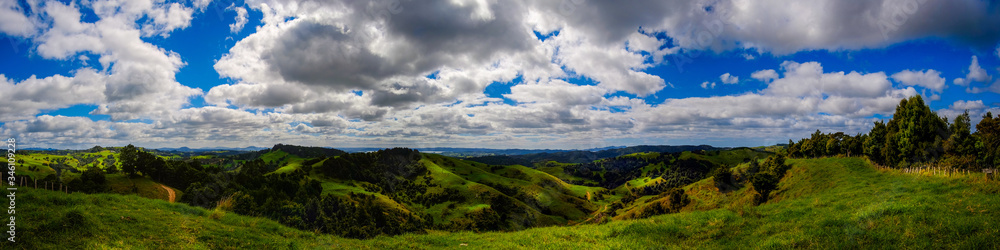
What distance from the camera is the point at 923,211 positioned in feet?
52.2

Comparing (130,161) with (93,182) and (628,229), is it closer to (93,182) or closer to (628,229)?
(93,182)

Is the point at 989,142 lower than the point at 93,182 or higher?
higher

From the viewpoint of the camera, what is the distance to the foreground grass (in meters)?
13.0

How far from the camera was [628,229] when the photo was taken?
19859mm

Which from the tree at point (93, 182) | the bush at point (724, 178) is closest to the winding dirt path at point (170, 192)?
the tree at point (93, 182)

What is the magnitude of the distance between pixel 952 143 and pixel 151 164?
13497 cm

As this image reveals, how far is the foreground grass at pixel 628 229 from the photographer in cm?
1304

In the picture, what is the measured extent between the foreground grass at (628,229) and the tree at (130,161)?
55.2 metres

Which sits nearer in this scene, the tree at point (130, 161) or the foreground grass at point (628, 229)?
the foreground grass at point (628, 229)

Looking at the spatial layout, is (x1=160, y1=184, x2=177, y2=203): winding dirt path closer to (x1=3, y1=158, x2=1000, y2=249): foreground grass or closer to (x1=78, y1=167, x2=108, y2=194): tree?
(x1=78, y1=167, x2=108, y2=194): tree

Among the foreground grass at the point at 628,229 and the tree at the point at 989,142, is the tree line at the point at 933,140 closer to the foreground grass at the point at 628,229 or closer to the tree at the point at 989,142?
the tree at the point at 989,142

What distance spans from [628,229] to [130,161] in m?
82.3

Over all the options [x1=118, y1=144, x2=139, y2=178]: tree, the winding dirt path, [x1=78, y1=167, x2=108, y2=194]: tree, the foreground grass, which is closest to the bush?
the foreground grass

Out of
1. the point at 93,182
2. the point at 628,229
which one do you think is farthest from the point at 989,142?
the point at 93,182
